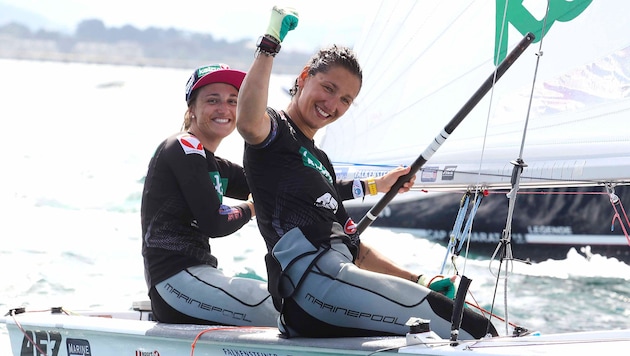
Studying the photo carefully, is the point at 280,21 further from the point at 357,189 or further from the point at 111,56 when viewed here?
the point at 111,56

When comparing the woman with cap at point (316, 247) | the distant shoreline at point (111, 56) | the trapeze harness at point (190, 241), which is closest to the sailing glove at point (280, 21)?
the woman with cap at point (316, 247)

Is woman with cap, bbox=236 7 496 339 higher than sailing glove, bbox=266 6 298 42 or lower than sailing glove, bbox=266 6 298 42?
lower

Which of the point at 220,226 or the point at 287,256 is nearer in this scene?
the point at 287,256

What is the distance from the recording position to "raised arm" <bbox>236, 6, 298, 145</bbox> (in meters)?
2.01

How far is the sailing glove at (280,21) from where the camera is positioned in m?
2.04

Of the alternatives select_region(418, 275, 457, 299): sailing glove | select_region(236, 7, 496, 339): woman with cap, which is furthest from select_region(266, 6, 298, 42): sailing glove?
select_region(418, 275, 457, 299): sailing glove

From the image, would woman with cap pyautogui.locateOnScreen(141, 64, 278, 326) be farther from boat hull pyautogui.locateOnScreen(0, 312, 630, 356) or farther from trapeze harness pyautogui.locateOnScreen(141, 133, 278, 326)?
boat hull pyautogui.locateOnScreen(0, 312, 630, 356)

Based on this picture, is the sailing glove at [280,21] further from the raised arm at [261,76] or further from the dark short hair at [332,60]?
the dark short hair at [332,60]

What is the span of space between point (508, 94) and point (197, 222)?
4.15 feet

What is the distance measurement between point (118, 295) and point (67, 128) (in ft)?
59.2

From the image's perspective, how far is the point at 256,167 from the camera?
7.35 feet

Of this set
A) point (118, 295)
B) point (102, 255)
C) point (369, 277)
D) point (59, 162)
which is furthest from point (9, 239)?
point (59, 162)

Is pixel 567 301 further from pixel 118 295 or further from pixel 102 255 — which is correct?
pixel 102 255

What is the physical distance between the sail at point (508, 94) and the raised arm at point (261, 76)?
2.31 feet
